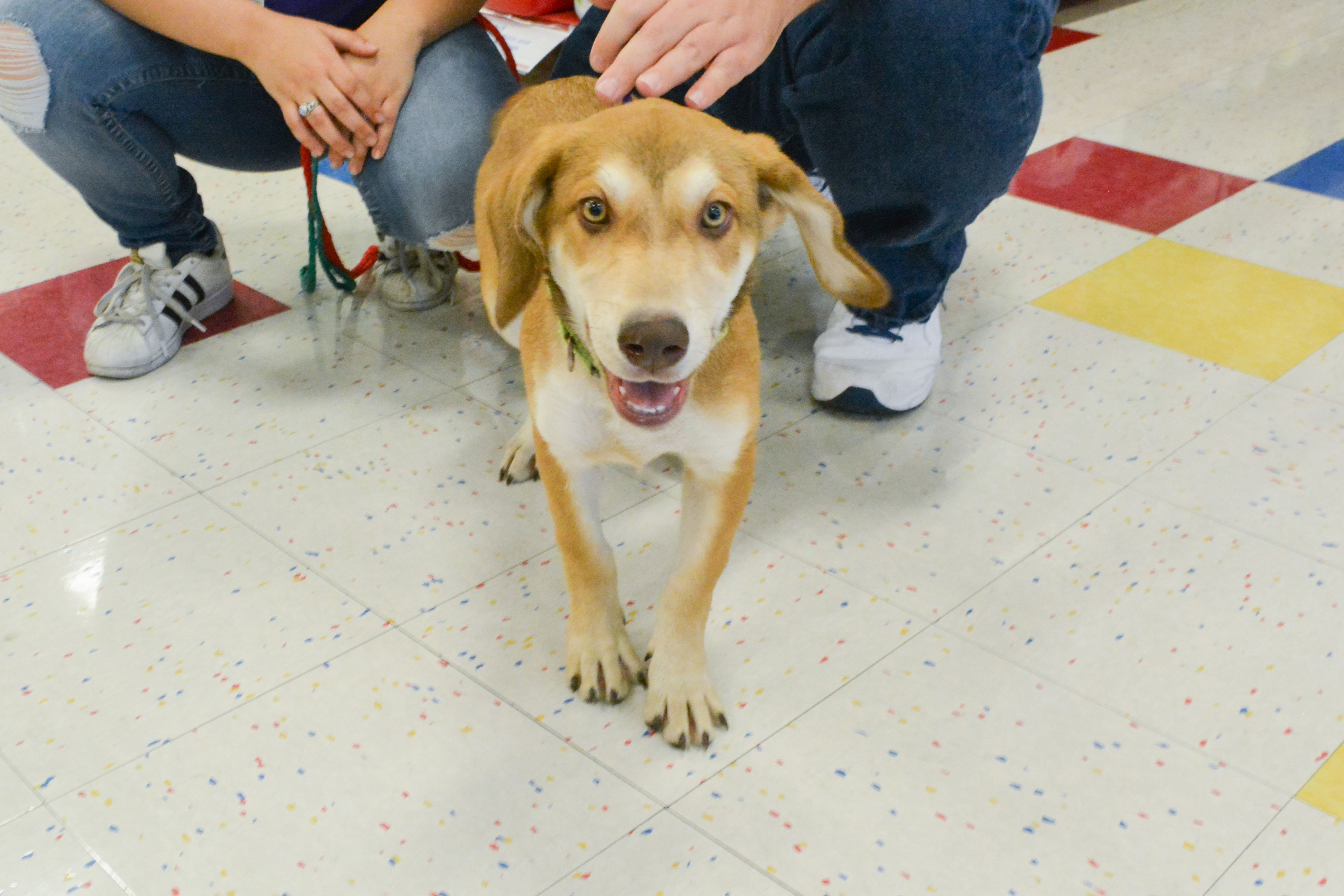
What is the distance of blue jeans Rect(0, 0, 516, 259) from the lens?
69.5 inches

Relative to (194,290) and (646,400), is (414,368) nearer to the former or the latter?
(194,290)

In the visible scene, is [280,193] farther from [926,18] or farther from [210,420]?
[926,18]

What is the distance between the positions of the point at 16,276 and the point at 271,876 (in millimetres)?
1740

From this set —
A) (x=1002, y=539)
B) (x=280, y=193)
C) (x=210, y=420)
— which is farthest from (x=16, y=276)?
(x=1002, y=539)

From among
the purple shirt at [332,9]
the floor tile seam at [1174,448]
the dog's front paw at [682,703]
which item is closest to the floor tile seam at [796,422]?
the floor tile seam at [1174,448]

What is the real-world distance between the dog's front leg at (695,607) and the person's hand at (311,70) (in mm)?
910

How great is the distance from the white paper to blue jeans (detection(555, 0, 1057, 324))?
870 millimetres

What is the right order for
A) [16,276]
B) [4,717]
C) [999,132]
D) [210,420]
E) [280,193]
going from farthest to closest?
[280,193] → [16,276] → [210,420] → [999,132] → [4,717]

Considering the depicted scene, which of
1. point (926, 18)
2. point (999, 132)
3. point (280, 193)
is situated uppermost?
point (926, 18)

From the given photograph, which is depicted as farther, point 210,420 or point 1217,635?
point 210,420

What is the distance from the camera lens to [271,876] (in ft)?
3.39


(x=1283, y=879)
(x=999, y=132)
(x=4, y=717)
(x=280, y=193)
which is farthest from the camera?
(x=280, y=193)

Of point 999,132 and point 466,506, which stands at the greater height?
point 999,132

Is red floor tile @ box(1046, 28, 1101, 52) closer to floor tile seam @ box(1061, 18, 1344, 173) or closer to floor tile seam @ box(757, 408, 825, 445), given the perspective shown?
floor tile seam @ box(1061, 18, 1344, 173)
